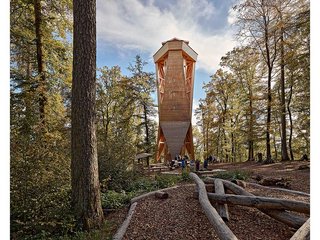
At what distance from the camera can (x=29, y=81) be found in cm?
697

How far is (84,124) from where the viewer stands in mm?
3727

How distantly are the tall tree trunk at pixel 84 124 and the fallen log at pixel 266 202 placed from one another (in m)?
2.36

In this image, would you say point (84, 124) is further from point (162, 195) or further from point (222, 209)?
point (222, 209)

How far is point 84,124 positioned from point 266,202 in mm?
3433

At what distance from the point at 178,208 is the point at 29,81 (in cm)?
648

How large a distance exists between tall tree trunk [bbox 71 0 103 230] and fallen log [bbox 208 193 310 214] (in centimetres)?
236

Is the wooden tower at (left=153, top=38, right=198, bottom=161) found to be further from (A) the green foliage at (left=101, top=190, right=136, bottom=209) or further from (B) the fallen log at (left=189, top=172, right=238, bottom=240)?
(B) the fallen log at (left=189, top=172, right=238, bottom=240)

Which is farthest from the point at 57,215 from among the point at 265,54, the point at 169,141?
the point at 265,54

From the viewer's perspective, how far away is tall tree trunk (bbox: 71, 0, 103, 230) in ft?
11.9

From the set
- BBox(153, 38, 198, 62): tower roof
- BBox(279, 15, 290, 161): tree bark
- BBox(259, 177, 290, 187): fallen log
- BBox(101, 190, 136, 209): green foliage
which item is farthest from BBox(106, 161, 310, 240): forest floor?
BBox(153, 38, 198, 62): tower roof

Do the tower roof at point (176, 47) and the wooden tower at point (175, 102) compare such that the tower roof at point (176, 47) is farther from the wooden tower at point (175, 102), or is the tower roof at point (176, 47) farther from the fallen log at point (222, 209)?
the fallen log at point (222, 209)

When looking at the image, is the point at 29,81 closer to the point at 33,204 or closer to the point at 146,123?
the point at 33,204

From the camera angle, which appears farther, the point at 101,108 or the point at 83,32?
the point at 101,108

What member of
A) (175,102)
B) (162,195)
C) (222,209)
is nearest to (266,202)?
(222,209)
